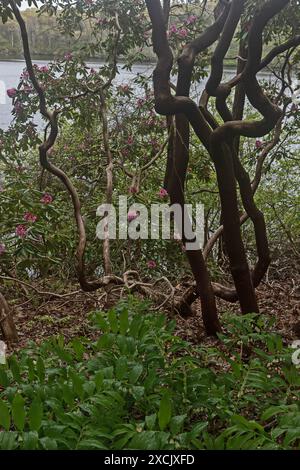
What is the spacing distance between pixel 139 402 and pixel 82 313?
2566 millimetres

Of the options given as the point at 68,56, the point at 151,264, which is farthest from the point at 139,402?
the point at 68,56

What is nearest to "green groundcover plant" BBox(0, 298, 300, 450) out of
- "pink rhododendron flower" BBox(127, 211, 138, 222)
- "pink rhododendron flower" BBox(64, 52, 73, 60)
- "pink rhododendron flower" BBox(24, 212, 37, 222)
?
"pink rhododendron flower" BBox(24, 212, 37, 222)

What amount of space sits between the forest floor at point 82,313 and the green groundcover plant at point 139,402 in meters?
1.48

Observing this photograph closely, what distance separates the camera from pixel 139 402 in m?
1.71

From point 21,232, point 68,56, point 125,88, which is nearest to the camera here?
point 21,232

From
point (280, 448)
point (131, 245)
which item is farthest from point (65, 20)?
point (280, 448)

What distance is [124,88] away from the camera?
547cm

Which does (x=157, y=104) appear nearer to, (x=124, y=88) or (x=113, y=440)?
(x=113, y=440)

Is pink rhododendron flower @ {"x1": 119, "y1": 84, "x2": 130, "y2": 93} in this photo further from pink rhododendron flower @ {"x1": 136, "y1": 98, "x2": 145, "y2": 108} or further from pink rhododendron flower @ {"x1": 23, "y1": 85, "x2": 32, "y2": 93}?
pink rhododendron flower @ {"x1": 23, "y1": 85, "x2": 32, "y2": 93}

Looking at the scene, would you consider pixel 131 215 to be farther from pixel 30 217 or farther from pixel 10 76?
pixel 10 76

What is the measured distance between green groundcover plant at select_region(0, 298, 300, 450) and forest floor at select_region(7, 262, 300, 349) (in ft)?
4.86

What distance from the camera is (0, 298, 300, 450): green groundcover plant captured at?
1.41 metres
